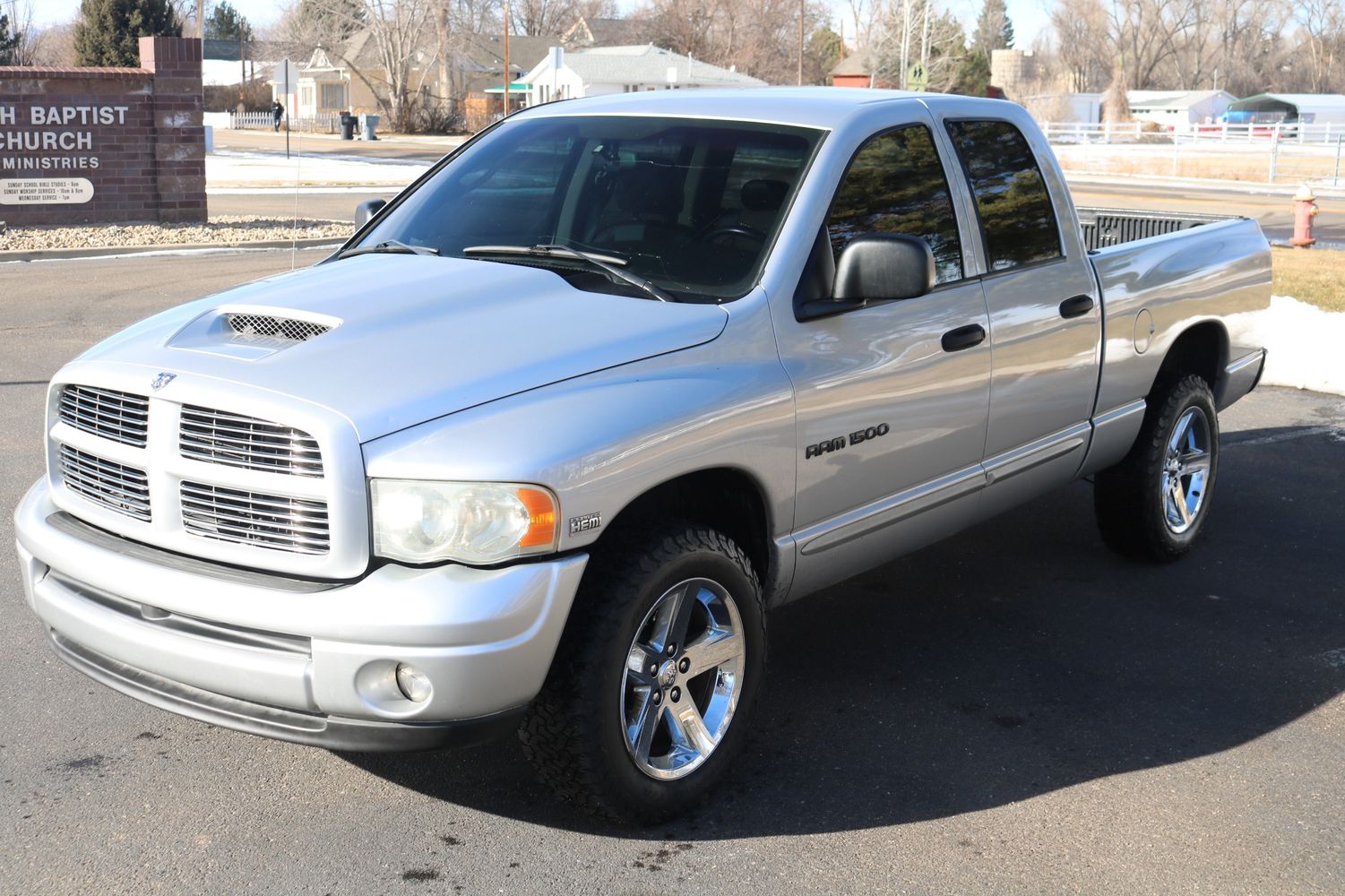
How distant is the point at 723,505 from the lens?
415 centimetres

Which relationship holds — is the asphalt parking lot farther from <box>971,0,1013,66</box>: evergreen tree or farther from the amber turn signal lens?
<box>971,0,1013,66</box>: evergreen tree

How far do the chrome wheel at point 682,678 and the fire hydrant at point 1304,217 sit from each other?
59.5ft

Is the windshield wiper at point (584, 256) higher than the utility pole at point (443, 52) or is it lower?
lower

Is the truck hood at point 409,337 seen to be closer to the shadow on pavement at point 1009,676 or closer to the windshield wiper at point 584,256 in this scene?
the windshield wiper at point 584,256

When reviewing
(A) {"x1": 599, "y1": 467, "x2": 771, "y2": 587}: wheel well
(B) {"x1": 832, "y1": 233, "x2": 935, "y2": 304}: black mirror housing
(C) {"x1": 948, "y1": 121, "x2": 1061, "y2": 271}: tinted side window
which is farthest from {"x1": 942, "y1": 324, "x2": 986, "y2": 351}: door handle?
(A) {"x1": 599, "y1": 467, "x2": 771, "y2": 587}: wheel well

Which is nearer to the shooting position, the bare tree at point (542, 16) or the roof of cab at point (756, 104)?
the roof of cab at point (756, 104)

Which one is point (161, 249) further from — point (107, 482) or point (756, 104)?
point (107, 482)

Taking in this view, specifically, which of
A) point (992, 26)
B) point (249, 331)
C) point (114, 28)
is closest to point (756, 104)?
point (249, 331)

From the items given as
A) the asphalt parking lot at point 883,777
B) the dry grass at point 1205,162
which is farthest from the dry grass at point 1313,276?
the dry grass at point 1205,162

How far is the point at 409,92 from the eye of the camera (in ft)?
224

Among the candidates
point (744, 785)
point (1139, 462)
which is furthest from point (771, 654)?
point (1139, 462)

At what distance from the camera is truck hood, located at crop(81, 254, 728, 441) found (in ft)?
11.3

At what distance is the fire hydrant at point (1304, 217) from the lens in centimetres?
1970

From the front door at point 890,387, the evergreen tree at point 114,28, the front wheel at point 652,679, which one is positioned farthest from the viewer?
the evergreen tree at point 114,28
